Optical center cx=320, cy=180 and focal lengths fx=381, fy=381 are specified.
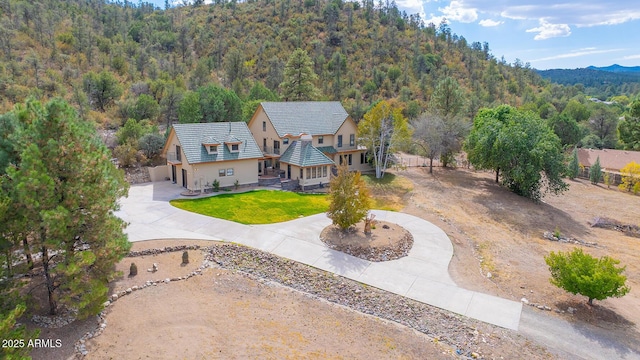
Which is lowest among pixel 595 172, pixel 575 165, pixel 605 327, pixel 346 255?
pixel 605 327

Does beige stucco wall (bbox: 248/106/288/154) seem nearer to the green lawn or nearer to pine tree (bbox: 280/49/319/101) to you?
the green lawn

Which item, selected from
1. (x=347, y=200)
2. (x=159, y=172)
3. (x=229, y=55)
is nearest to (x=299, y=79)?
(x=229, y=55)

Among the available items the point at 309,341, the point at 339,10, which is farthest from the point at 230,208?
the point at 339,10

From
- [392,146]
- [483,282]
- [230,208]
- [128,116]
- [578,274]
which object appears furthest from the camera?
[128,116]

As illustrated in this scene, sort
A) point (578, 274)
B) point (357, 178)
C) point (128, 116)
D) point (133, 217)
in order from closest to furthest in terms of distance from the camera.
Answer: point (578, 274)
point (357, 178)
point (133, 217)
point (128, 116)

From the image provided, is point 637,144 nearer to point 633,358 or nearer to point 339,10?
point 633,358

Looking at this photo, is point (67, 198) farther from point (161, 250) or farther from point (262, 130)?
point (262, 130)

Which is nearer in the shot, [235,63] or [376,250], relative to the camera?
[376,250]
